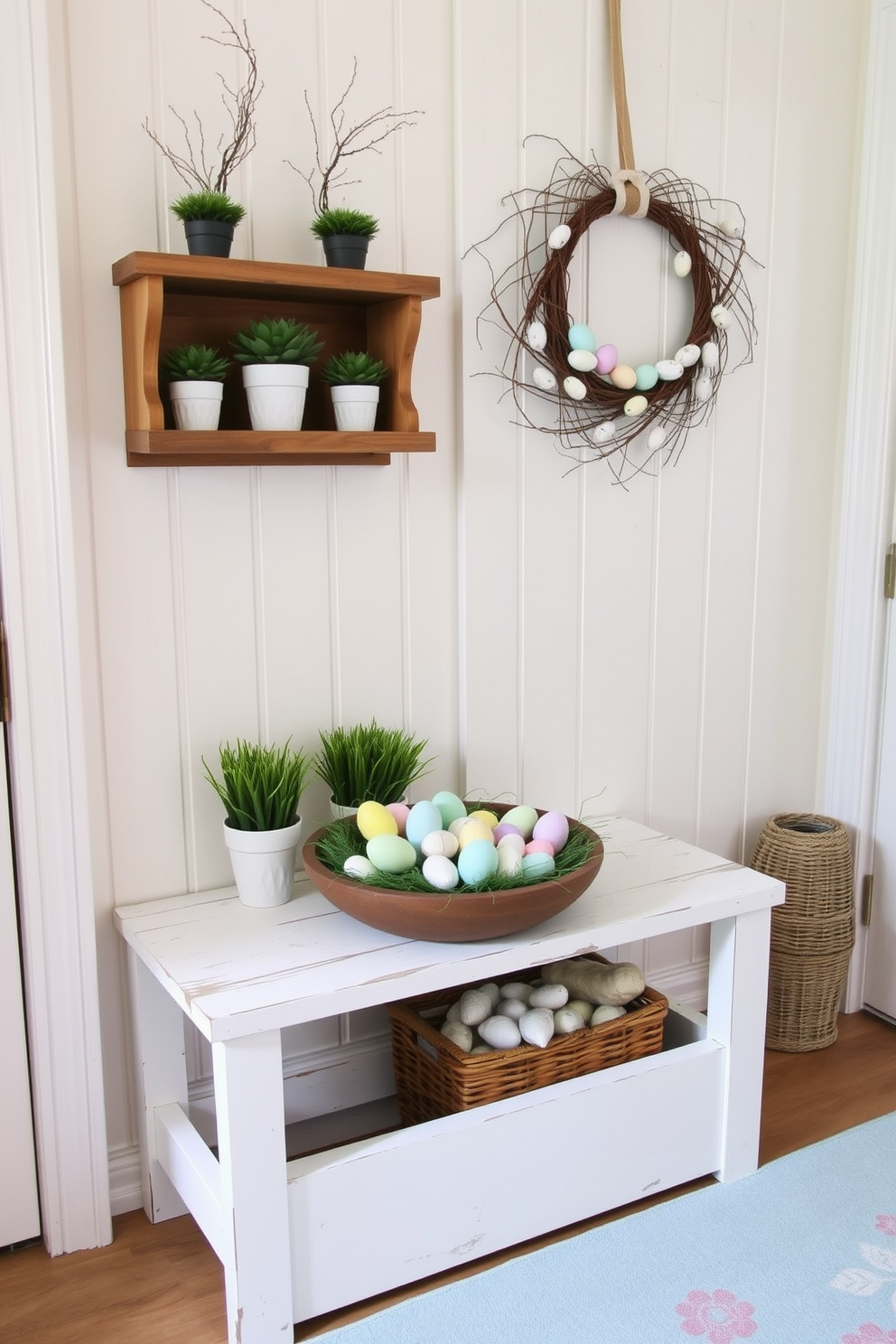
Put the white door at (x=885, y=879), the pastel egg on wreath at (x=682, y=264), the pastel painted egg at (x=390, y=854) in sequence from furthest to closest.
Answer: the white door at (x=885, y=879) → the pastel egg on wreath at (x=682, y=264) → the pastel painted egg at (x=390, y=854)

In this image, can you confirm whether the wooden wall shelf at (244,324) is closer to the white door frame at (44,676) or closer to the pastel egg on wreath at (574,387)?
the white door frame at (44,676)

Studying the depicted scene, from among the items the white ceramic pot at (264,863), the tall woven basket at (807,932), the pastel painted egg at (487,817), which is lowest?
the tall woven basket at (807,932)

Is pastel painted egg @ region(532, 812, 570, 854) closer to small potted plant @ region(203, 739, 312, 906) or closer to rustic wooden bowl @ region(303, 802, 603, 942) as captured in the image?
rustic wooden bowl @ region(303, 802, 603, 942)

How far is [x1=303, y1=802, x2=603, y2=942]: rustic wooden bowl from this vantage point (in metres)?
1.71

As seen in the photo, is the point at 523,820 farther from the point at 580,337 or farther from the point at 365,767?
the point at 580,337

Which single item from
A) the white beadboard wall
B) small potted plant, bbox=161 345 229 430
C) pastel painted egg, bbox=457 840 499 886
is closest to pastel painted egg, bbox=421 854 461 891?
pastel painted egg, bbox=457 840 499 886

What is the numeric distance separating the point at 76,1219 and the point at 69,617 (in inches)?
36.7

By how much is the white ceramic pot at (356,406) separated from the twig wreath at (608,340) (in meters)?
0.36

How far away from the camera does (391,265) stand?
2.07 meters

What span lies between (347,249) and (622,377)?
0.60 m

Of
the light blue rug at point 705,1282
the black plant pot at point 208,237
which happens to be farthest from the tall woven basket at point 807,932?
the black plant pot at point 208,237

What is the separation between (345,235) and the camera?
1857 millimetres


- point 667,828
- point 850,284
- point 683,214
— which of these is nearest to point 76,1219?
point 667,828

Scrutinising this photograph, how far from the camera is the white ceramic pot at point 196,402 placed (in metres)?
1.79
